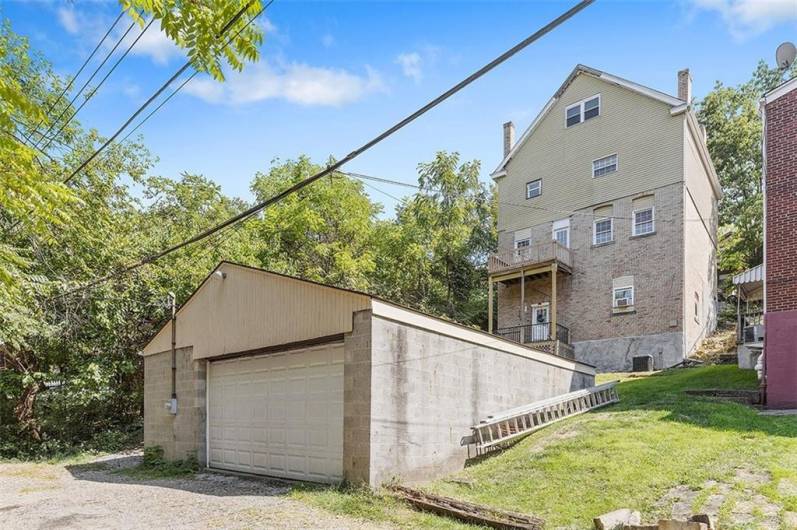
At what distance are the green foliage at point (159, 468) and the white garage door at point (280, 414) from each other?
1.55 feet

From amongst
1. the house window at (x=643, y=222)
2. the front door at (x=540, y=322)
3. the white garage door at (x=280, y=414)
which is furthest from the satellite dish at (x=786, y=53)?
the white garage door at (x=280, y=414)

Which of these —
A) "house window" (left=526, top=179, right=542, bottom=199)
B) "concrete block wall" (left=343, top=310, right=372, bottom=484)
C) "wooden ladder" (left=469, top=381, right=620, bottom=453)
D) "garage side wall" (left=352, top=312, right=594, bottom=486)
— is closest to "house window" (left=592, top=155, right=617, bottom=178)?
"house window" (left=526, top=179, right=542, bottom=199)

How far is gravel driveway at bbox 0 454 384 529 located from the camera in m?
7.02

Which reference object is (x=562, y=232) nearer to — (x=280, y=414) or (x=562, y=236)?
(x=562, y=236)

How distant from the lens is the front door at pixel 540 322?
22328 millimetres

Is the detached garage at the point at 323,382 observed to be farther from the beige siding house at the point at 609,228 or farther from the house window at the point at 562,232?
the house window at the point at 562,232

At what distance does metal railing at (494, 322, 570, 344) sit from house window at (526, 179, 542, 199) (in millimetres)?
5752

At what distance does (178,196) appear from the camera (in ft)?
72.3

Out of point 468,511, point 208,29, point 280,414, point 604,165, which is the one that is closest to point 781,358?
point 468,511

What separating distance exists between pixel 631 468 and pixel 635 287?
14116 mm

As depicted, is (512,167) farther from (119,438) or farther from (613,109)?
(119,438)

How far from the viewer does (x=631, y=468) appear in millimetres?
7789

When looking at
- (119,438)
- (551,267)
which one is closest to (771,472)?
(551,267)

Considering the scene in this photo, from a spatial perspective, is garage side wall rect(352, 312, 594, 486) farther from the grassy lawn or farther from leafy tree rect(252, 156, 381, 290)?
leafy tree rect(252, 156, 381, 290)
